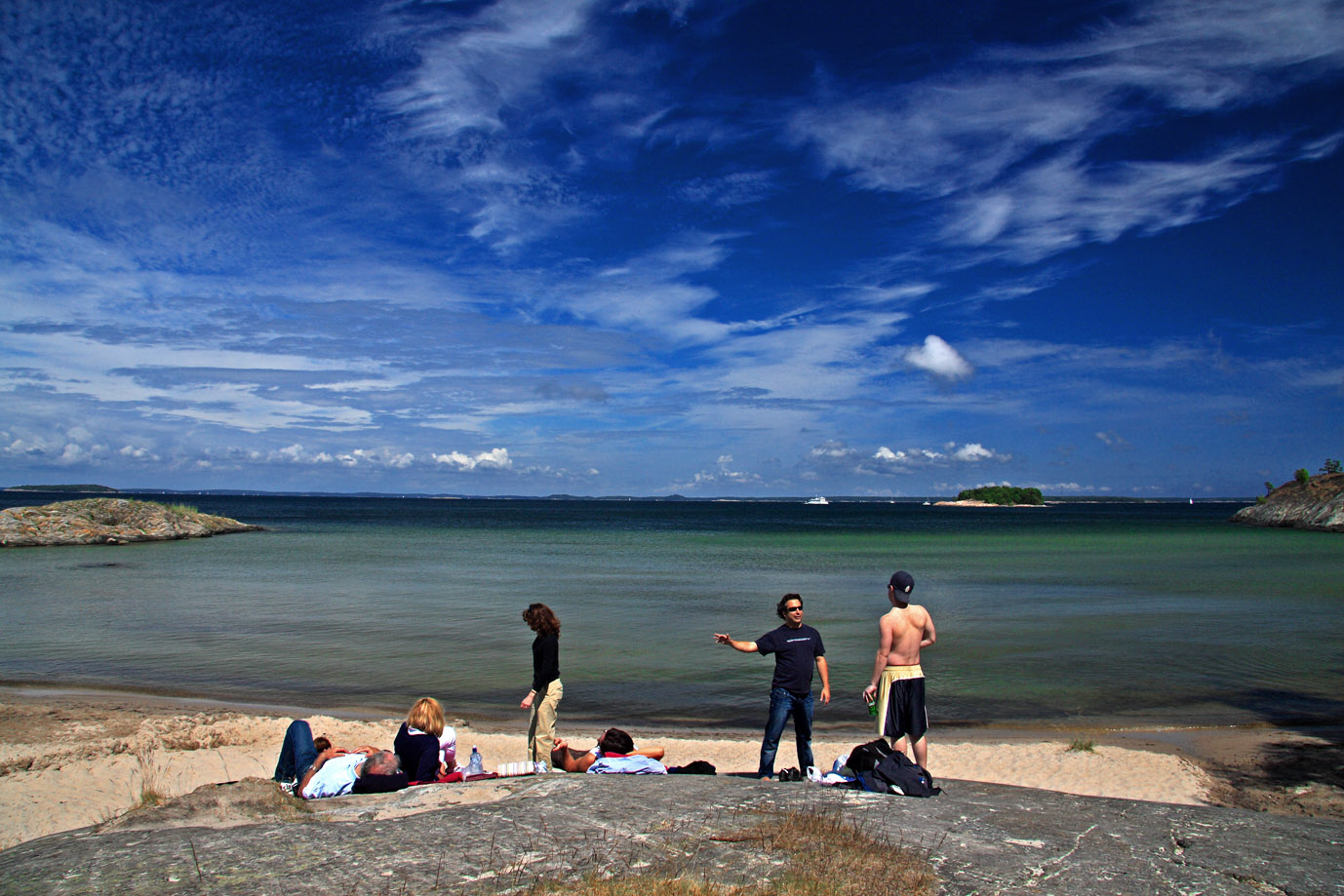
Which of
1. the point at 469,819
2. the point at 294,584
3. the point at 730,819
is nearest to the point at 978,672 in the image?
the point at 730,819

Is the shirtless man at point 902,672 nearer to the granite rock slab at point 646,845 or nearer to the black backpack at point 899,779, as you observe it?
the black backpack at point 899,779

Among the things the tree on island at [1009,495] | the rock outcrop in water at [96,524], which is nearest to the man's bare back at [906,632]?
the rock outcrop in water at [96,524]

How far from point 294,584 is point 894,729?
26683 mm

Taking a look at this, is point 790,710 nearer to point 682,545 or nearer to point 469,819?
point 469,819

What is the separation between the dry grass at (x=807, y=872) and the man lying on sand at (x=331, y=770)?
10.2 ft

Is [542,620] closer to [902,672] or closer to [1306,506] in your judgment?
[902,672]

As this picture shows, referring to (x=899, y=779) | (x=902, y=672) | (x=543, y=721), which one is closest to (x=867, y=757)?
(x=899, y=779)

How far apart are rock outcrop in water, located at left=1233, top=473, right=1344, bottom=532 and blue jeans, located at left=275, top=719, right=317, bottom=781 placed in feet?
290

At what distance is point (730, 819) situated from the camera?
5922mm

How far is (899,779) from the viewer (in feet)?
22.4

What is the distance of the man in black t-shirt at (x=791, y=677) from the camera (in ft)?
25.6

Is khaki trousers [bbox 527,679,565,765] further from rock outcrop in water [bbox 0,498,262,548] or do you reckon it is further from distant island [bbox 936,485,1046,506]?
distant island [bbox 936,485,1046,506]

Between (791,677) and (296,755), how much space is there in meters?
5.02

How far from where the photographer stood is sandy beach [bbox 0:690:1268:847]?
8.12 metres
